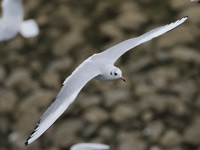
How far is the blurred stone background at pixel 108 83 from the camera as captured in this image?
6.84 meters

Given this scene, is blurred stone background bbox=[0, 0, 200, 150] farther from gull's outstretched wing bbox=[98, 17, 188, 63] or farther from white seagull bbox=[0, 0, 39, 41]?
gull's outstretched wing bbox=[98, 17, 188, 63]

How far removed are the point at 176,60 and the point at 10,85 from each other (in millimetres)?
2028

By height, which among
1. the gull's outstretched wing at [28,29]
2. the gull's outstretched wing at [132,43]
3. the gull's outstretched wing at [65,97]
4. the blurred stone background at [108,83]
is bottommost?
the gull's outstretched wing at [65,97]

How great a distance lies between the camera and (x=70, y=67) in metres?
7.44

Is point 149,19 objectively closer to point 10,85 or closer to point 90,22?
point 90,22

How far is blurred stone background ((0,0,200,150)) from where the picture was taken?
6840mm

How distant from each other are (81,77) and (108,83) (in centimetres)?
316

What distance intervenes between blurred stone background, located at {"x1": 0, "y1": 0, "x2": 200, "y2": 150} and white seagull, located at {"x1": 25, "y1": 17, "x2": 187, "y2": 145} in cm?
256

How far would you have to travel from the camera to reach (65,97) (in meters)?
3.82

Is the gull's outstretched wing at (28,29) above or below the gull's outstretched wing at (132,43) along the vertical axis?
above

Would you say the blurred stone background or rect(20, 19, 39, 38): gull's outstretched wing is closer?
rect(20, 19, 39, 38): gull's outstretched wing

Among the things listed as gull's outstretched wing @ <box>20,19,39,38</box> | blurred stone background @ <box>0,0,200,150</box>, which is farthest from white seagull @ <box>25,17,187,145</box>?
blurred stone background @ <box>0,0,200,150</box>

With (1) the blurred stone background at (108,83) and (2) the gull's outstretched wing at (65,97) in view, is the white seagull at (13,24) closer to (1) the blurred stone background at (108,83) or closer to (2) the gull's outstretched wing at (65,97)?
(2) the gull's outstretched wing at (65,97)

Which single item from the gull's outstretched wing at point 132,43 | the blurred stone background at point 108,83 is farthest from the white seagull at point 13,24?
the blurred stone background at point 108,83
